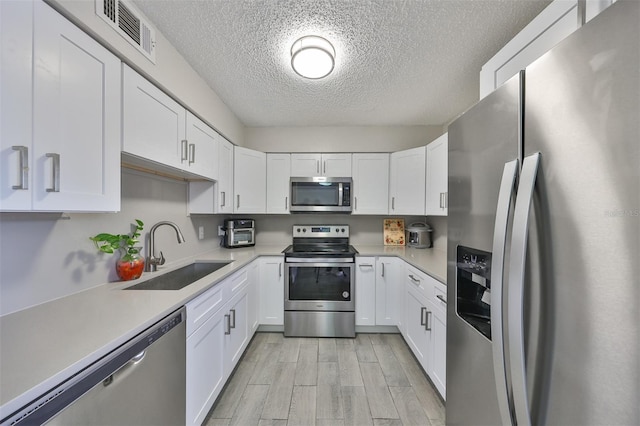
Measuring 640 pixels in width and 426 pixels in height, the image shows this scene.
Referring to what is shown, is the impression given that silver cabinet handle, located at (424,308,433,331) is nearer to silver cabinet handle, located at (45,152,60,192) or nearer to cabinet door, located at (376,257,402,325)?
cabinet door, located at (376,257,402,325)

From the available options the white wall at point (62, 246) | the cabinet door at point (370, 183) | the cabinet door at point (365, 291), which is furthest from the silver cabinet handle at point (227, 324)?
the cabinet door at point (370, 183)

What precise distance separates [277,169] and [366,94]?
54.0 inches

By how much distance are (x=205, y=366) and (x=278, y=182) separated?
2.08 meters

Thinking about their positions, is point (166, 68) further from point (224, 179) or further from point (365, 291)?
point (365, 291)

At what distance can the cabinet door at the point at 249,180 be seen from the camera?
2.78 metres

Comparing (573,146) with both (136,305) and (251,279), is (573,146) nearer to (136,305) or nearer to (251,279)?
(136,305)

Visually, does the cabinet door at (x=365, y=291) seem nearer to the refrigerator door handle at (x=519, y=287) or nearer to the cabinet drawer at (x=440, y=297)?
the cabinet drawer at (x=440, y=297)

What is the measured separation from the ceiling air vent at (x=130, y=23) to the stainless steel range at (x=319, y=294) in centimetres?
201

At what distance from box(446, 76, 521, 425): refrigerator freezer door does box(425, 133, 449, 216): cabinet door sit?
1.37m

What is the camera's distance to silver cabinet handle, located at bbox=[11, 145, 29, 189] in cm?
76

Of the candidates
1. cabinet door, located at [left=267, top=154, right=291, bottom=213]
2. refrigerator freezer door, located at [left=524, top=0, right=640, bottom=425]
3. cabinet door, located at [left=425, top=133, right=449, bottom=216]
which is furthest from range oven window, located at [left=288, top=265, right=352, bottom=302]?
refrigerator freezer door, located at [left=524, top=0, right=640, bottom=425]

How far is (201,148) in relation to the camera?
2023mm

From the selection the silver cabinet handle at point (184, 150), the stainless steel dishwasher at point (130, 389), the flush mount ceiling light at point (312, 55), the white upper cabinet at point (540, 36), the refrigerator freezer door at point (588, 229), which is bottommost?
the stainless steel dishwasher at point (130, 389)

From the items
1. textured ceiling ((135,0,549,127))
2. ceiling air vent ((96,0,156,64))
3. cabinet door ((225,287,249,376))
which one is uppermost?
textured ceiling ((135,0,549,127))
